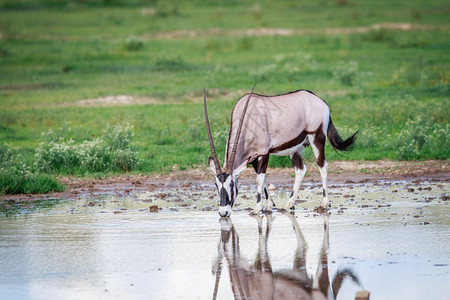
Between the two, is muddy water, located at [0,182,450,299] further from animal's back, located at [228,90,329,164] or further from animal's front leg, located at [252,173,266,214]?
animal's back, located at [228,90,329,164]

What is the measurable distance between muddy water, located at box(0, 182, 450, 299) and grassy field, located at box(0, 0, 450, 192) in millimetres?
3134

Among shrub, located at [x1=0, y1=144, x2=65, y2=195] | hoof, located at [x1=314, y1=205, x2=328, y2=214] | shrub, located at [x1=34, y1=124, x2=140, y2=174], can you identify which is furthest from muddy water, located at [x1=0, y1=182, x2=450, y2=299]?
shrub, located at [x1=34, y1=124, x2=140, y2=174]

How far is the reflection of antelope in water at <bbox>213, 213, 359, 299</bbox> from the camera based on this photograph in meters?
7.59

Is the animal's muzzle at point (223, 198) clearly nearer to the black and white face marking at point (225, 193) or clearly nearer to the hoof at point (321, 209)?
the black and white face marking at point (225, 193)

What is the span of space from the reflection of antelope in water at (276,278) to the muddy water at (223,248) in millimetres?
11

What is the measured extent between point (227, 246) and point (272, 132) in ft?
8.14

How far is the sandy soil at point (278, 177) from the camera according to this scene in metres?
13.8

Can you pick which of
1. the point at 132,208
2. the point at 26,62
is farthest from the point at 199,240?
the point at 26,62

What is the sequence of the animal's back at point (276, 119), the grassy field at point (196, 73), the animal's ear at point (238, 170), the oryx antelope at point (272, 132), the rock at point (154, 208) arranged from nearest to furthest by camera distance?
the animal's ear at point (238, 170)
the oryx antelope at point (272, 132)
the animal's back at point (276, 119)
the rock at point (154, 208)
the grassy field at point (196, 73)

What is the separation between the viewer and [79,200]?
1289 cm

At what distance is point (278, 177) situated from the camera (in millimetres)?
14477

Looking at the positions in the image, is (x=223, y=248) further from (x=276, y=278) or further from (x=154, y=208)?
(x=154, y=208)

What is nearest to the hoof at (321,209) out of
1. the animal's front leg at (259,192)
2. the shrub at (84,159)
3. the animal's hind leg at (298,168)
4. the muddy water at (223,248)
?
the muddy water at (223,248)

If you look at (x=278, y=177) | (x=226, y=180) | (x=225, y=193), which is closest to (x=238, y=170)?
(x=226, y=180)
